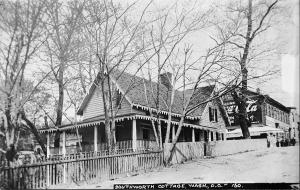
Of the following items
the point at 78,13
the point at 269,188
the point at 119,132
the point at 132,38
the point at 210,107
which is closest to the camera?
the point at 269,188

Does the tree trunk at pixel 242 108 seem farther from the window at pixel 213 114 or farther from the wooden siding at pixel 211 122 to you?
the window at pixel 213 114

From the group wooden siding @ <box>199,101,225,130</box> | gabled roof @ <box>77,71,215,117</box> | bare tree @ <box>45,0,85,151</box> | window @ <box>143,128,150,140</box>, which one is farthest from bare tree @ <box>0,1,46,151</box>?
wooden siding @ <box>199,101,225,130</box>

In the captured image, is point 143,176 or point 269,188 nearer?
point 269,188

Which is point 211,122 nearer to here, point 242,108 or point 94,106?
point 242,108

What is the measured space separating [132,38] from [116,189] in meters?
6.98

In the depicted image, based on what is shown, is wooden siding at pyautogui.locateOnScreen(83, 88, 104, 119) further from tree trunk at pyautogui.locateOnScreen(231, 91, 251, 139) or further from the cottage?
tree trunk at pyautogui.locateOnScreen(231, 91, 251, 139)

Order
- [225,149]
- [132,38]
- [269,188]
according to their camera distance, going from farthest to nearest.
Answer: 1. [225,149]
2. [132,38]
3. [269,188]

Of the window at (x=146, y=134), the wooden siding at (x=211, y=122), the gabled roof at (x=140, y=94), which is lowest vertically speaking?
the window at (x=146, y=134)

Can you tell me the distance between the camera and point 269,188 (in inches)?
363

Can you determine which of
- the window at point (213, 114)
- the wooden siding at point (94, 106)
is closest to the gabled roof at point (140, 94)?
the wooden siding at point (94, 106)

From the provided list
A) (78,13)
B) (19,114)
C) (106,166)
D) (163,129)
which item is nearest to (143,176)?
(106,166)

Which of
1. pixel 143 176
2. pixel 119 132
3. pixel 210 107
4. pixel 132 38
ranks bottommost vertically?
pixel 143 176

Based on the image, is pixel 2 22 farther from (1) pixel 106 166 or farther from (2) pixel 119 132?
(2) pixel 119 132

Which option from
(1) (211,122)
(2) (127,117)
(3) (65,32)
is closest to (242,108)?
(1) (211,122)
